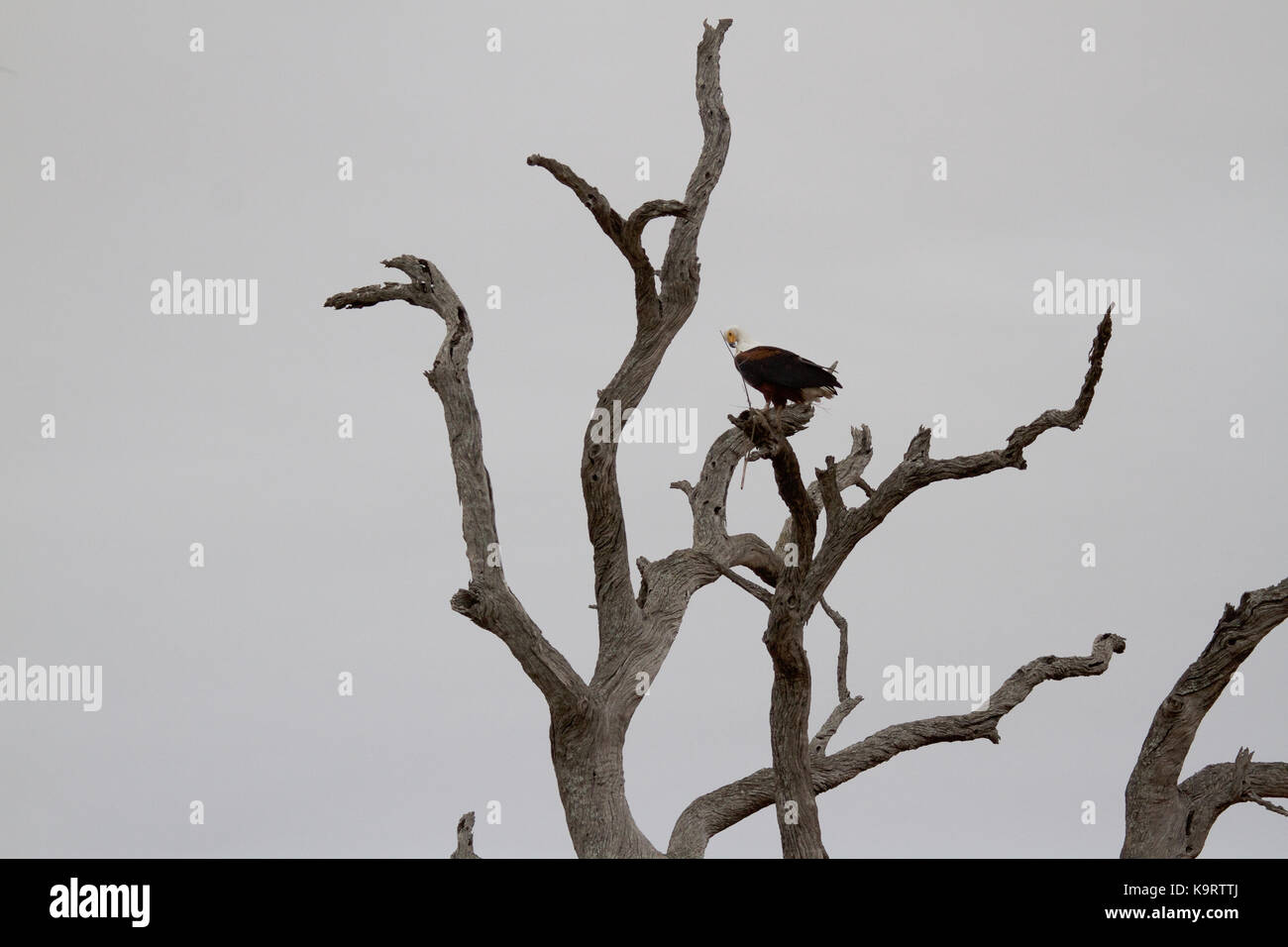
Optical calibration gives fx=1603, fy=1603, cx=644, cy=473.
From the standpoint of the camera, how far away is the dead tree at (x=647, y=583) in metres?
9.02

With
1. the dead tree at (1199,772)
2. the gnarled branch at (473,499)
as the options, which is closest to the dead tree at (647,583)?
the gnarled branch at (473,499)

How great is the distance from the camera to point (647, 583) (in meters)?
11.0

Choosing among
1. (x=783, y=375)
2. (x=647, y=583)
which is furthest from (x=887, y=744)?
(x=783, y=375)

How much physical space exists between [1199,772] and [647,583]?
372cm

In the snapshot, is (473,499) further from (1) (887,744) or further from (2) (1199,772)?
(2) (1199,772)

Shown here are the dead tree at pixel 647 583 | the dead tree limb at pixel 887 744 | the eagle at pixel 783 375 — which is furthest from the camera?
the dead tree limb at pixel 887 744

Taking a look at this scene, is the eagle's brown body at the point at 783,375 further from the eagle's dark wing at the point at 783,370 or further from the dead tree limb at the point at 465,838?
the dead tree limb at the point at 465,838

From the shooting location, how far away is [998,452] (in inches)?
353

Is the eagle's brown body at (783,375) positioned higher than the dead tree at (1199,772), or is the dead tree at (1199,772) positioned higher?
the eagle's brown body at (783,375)

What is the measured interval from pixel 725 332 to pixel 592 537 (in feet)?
5.20

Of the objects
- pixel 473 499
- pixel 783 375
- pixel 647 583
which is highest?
pixel 783 375

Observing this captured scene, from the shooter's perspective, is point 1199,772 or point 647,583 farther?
point 647,583
